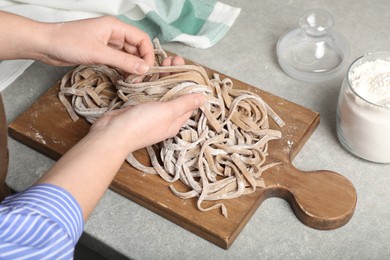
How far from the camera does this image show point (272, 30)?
5.56ft

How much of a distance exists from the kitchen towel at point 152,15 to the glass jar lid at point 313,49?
0.19 metres

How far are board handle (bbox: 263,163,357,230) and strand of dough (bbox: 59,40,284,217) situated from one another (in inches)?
1.6

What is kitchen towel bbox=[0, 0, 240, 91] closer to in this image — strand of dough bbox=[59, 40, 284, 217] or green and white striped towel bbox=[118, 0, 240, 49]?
green and white striped towel bbox=[118, 0, 240, 49]

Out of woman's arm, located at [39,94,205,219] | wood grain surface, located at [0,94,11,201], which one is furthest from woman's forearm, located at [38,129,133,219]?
wood grain surface, located at [0,94,11,201]

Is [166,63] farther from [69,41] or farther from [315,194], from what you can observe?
[315,194]

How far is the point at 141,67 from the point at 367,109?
47 centimetres

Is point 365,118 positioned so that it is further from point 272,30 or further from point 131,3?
point 131,3

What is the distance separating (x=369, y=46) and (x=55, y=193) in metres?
1.00

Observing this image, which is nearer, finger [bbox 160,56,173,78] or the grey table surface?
the grey table surface

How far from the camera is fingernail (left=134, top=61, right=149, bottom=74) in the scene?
127 centimetres

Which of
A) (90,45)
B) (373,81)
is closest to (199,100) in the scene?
(90,45)

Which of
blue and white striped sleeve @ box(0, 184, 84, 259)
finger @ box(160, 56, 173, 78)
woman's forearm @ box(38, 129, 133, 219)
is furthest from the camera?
finger @ box(160, 56, 173, 78)

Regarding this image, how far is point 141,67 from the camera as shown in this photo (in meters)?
1.28

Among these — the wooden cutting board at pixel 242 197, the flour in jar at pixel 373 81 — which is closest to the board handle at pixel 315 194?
the wooden cutting board at pixel 242 197
